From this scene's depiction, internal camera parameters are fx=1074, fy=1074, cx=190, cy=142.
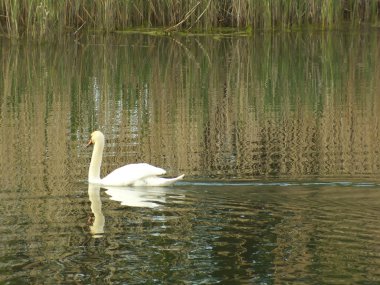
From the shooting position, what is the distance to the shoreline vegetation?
2295 cm

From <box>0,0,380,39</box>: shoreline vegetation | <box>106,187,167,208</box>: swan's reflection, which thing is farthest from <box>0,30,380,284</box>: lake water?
<box>0,0,380,39</box>: shoreline vegetation

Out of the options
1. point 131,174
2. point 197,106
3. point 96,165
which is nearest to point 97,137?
point 96,165

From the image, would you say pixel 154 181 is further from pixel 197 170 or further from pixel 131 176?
pixel 197 170

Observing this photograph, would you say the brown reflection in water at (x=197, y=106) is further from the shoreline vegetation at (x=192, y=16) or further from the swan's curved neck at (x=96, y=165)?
the shoreline vegetation at (x=192, y=16)

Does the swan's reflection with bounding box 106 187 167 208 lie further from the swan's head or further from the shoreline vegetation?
the shoreline vegetation

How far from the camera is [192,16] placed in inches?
925

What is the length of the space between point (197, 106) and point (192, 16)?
31.6 feet

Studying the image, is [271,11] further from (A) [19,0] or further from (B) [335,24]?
(A) [19,0]

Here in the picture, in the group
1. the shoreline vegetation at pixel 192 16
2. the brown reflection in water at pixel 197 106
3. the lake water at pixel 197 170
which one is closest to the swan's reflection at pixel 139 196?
the lake water at pixel 197 170

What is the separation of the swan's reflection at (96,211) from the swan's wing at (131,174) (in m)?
0.16

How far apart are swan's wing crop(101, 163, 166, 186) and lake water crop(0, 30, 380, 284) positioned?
107mm

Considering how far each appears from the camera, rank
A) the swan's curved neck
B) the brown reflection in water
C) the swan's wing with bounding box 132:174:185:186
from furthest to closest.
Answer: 1. the brown reflection in water
2. the swan's curved neck
3. the swan's wing with bounding box 132:174:185:186

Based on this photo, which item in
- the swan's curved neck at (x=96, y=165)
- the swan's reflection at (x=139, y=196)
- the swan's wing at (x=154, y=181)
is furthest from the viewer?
the swan's curved neck at (x=96, y=165)

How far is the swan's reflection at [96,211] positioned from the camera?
24.8ft
